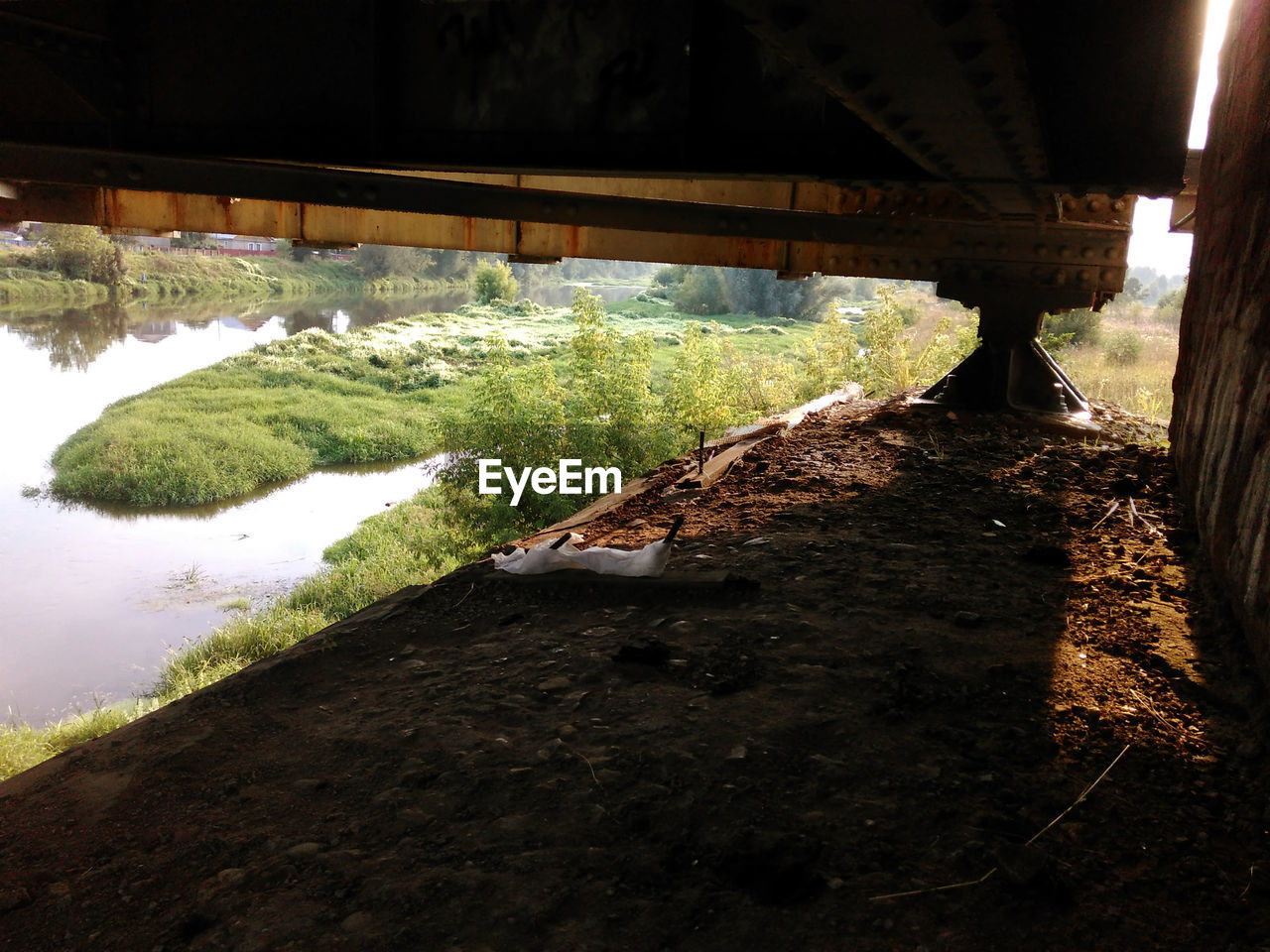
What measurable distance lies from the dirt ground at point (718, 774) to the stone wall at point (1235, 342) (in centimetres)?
33

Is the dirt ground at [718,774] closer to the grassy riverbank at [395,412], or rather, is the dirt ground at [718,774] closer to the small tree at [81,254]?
the grassy riverbank at [395,412]

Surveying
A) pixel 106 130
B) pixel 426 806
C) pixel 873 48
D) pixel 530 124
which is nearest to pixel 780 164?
pixel 530 124

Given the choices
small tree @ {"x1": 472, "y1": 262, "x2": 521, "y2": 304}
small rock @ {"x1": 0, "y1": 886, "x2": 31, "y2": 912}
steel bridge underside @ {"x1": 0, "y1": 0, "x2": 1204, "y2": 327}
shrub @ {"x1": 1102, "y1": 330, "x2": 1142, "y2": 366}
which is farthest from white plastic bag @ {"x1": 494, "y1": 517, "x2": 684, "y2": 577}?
small tree @ {"x1": 472, "y1": 262, "x2": 521, "y2": 304}

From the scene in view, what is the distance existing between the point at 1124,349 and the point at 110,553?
25.8 m

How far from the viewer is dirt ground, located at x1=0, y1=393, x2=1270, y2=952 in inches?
101

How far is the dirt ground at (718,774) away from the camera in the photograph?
8.39 feet

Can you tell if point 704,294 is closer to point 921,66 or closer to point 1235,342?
point 1235,342

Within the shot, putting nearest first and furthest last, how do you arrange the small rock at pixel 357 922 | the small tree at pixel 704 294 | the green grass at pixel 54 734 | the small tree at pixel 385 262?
1. the small rock at pixel 357 922
2. the green grass at pixel 54 734
3. the small tree at pixel 704 294
4. the small tree at pixel 385 262

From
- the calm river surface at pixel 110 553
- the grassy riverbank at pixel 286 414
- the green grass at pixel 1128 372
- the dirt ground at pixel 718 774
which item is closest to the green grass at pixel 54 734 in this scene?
the calm river surface at pixel 110 553

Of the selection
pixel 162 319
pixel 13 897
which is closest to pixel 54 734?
pixel 13 897

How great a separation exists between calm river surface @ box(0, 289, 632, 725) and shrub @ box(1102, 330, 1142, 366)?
19.0 metres

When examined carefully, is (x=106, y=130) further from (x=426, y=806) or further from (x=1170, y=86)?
(x=1170, y=86)

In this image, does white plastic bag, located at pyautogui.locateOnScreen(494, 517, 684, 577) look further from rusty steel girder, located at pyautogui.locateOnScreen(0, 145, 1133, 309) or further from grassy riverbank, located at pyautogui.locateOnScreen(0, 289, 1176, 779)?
grassy riverbank, located at pyautogui.locateOnScreen(0, 289, 1176, 779)

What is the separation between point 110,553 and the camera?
18.0m
